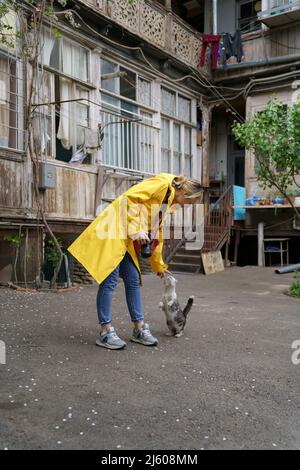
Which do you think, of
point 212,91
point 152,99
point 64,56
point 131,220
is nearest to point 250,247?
point 212,91

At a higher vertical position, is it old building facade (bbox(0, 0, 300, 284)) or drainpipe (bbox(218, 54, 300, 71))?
drainpipe (bbox(218, 54, 300, 71))

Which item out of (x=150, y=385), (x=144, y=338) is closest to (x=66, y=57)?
(x=144, y=338)

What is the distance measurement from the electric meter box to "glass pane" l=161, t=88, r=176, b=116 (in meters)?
5.39

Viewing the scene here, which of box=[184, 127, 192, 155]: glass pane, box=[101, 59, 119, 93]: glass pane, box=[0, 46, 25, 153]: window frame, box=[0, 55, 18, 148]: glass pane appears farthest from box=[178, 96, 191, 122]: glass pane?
box=[0, 55, 18, 148]: glass pane

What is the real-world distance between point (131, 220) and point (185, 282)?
625cm

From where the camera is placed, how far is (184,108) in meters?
13.8

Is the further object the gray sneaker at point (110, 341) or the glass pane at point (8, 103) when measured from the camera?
the glass pane at point (8, 103)

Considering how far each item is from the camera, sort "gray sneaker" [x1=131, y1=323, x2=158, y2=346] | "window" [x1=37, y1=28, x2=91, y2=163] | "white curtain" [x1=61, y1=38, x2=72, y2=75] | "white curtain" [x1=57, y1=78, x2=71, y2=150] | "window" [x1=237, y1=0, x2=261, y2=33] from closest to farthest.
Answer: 1. "gray sneaker" [x1=131, y1=323, x2=158, y2=346]
2. "window" [x1=37, y1=28, x2=91, y2=163]
3. "white curtain" [x1=57, y1=78, x2=71, y2=150]
4. "white curtain" [x1=61, y1=38, x2=72, y2=75]
5. "window" [x1=237, y1=0, x2=261, y2=33]

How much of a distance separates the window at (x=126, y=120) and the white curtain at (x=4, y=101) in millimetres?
2488

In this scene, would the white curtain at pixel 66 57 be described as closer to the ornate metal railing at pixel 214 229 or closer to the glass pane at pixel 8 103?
the glass pane at pixel 8 103

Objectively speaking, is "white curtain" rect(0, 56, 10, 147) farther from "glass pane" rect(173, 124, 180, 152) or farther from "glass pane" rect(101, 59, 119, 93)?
"glass pane" rect(173, 124, 180, 152)

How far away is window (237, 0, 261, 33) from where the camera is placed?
47.7 ft

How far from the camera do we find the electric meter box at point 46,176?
326 inches

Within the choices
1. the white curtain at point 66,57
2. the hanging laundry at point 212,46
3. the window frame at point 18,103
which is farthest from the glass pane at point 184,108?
the window frame at point 18,103
